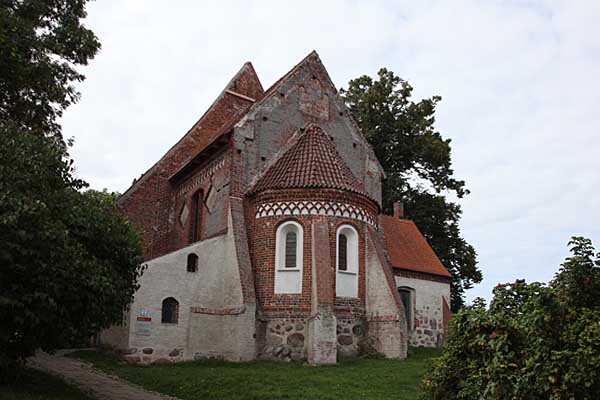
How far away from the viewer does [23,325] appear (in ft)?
35.4

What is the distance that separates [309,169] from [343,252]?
3217 millimetres

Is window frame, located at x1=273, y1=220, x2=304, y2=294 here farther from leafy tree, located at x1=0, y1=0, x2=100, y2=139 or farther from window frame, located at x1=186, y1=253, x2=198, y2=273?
leafy tree, located at x1=0, y1=0, x2=100, y2=139

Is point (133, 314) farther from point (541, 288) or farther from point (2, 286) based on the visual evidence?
point (541, 288)

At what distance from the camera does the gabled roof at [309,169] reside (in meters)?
21.3

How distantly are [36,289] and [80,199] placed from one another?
8.78 feet

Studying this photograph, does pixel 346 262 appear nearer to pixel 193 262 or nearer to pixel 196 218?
pixel 193 262

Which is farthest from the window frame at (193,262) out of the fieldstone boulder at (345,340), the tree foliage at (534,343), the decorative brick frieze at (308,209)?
the tree foliage at (534,343)

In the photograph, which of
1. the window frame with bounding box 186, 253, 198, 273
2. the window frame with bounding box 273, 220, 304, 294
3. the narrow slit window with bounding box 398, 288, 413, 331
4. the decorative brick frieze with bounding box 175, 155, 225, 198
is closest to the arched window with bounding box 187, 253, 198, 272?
the window frame with bounding box 186, 253, 198, 273

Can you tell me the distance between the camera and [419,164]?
130ft

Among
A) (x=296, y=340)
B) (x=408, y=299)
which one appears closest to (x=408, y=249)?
(x=408, y=299)

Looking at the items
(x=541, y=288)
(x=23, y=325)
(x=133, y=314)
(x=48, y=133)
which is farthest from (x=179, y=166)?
(x=541, y=288)

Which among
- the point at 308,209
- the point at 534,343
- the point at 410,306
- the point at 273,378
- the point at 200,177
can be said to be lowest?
the point at 273,378

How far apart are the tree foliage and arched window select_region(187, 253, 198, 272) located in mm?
13359

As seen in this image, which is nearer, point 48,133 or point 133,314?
point 48,133
